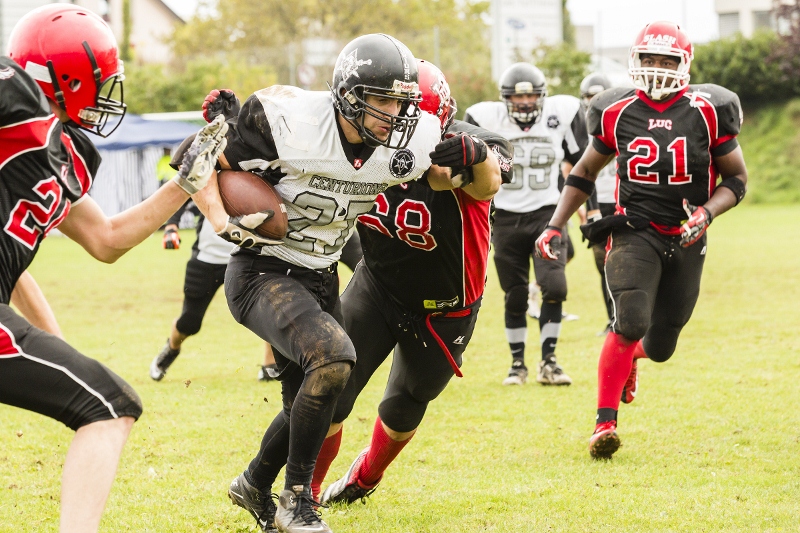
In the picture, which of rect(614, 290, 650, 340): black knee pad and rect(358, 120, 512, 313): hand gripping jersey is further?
rect(614, 290, 650, 340): black knee pad

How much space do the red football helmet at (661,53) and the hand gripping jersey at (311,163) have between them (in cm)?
184

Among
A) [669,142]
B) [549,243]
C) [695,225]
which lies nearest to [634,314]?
[695,225]

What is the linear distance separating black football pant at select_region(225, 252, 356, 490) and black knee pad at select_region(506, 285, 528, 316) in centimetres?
345

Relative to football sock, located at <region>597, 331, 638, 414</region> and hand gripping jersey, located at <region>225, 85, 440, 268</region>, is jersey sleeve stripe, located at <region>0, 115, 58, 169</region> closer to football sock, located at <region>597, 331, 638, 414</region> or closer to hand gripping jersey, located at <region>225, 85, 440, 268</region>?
hand gripping jersey, located at <region>225, 85, 440, 268</region>

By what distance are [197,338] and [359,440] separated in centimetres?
425

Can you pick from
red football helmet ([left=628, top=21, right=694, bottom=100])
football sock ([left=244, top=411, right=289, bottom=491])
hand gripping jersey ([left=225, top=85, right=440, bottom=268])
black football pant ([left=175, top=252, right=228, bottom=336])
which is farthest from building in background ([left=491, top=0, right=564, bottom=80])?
football sock ([left=244, top=411, right=289, bottom=491])

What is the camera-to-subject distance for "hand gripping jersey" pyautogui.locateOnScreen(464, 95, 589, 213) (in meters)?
7.51

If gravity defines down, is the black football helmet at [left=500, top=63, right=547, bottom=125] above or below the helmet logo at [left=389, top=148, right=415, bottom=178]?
below

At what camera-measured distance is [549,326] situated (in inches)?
283

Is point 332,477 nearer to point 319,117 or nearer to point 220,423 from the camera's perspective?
point 220,423

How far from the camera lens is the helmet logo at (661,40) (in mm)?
5199

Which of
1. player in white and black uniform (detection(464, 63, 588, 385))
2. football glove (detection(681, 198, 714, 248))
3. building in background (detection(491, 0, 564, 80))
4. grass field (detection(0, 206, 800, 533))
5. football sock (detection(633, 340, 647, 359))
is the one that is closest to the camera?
grass field (detection(0, 206, 800, 533))

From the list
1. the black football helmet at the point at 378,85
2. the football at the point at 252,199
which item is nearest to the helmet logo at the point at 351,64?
the black football helmet at the point at 378,85

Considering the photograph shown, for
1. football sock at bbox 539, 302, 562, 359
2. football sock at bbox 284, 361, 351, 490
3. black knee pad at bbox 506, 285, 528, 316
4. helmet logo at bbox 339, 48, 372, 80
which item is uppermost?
helmet logo at bbox 339, 48, 372, 80
